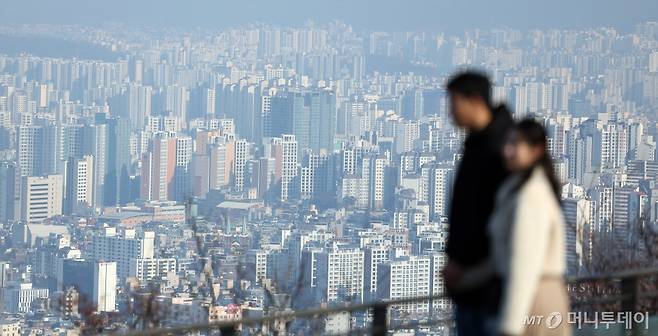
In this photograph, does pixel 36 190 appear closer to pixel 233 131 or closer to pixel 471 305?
pixel 233 131

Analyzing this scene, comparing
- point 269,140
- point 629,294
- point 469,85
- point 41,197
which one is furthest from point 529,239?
point 269,140

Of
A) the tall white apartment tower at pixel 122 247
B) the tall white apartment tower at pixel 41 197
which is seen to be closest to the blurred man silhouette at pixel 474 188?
the tall white apartment tower at pixel 122 247

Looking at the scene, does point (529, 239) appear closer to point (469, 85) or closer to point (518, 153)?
point (518, 153)

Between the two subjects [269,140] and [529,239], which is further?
[269,140]

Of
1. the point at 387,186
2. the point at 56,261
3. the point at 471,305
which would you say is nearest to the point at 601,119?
the point at 387,186
